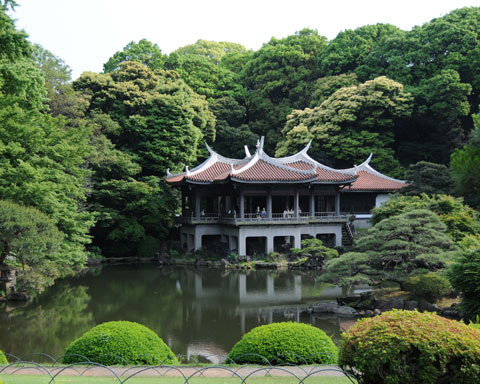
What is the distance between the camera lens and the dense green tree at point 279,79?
42312 millimetres

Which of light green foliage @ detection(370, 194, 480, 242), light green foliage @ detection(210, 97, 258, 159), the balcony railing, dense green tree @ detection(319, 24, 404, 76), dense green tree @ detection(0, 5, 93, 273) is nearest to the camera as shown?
dense green tree @ detection(0, 5, 93, 273)

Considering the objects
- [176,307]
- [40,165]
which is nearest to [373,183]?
[176,307]

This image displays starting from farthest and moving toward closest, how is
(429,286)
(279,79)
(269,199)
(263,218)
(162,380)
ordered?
(279,79) < (269,199) < (263,218) < (429,286) < (162,380)

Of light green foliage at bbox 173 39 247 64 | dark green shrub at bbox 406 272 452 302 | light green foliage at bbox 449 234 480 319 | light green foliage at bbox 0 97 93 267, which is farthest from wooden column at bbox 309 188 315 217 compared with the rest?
light green foliage at bbox 173 39 247 64

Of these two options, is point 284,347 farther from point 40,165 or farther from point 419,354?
point 40,165

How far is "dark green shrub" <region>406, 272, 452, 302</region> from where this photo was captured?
1394 cm

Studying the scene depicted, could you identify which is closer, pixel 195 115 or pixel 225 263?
pixel 225 263

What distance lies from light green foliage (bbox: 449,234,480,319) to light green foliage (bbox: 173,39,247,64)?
50489 mm

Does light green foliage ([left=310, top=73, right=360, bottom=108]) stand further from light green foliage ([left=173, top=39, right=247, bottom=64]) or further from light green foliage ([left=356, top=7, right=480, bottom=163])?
light green foliage ([left=173, top=39, right=247, bottom=64])

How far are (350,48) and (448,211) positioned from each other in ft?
86.6

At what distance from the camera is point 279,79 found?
43.6m

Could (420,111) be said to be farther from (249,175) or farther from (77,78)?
(77,78)

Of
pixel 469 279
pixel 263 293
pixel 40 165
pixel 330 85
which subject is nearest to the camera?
pixel 469 279

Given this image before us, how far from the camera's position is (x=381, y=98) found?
34.0 m
